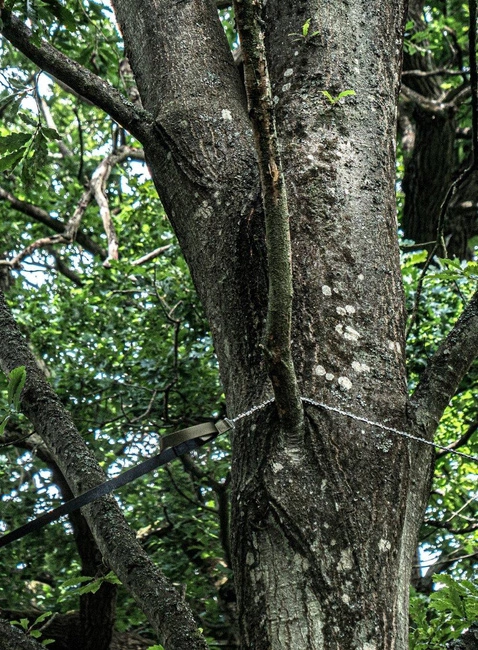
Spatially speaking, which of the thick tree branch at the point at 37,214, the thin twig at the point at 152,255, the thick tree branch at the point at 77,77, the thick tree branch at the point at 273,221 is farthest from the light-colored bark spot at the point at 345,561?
the thick tree branch at the point at 37,214

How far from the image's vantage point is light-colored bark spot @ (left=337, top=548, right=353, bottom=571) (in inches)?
56.2

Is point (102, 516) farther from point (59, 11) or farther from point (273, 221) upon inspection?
point (59, 11)

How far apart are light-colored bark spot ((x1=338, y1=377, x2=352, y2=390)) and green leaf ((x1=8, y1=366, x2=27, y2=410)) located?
70 cm

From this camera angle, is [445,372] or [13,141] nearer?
[445,372]

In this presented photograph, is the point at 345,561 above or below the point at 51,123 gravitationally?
below

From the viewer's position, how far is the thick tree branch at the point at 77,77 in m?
2.01

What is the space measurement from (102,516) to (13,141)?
3.58ft

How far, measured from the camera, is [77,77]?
2.04m

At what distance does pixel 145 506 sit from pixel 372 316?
15.0 feet

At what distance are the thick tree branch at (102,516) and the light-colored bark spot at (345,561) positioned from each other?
0.32 metres

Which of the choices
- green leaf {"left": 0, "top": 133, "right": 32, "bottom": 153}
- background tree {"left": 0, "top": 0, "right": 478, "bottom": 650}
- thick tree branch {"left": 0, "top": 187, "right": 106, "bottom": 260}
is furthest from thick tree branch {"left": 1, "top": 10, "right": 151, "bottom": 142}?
thick tree branch {"left": 0, "top": 187, "right": 106, "bottom": 260}

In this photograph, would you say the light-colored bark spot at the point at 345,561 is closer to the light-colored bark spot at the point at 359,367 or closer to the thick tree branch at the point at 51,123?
the light-colored bark spot at the point at 359,367

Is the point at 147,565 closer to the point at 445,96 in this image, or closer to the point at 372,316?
the point at 372,316

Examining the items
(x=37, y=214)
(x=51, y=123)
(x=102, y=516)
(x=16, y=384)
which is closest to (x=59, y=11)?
(x=16, y=384)
